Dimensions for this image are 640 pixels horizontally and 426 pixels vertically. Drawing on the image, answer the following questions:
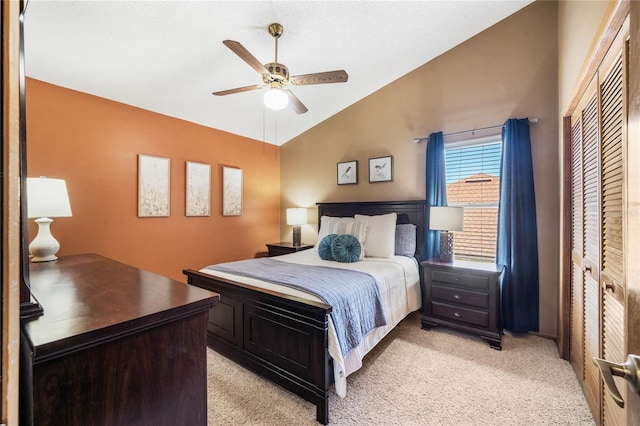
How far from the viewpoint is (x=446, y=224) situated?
285 cm

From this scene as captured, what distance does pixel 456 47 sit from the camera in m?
3.19

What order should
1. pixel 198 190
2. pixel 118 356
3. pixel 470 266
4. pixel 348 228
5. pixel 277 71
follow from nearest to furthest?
pixel 118 356, pixel 277 71, pixel 470 266, pixel 348 228, pixel 198 190

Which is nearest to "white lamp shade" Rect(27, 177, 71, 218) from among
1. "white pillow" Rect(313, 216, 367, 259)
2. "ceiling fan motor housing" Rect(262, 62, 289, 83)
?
"ceiling fan motor housing" Rect(262, 62, 289, 83)

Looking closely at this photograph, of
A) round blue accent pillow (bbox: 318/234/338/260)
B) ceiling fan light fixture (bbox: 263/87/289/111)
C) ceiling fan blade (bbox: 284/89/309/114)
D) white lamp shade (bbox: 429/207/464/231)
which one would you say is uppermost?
ceiling fan blade (bbox: 284/89/309/114)

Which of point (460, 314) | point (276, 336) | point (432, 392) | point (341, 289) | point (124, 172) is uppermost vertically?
point (124, 172)

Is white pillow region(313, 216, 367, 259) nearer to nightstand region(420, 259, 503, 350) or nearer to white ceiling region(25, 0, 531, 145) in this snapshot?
nightstand region(420, 259, 503, 350)

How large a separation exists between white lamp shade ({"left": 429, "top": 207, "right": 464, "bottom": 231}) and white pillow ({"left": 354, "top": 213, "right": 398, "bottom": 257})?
0.48 metres

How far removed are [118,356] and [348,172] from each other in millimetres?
3549

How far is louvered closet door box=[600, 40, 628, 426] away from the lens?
1185 millimetres

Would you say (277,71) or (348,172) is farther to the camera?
(348,172)

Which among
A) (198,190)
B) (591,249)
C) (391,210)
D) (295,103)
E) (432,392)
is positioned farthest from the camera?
(198,190)

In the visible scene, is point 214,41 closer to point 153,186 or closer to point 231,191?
point 153,186

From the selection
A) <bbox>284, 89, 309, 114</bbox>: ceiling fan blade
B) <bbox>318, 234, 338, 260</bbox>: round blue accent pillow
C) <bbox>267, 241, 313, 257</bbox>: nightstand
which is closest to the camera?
<bbox>284, 89, 309, 114</bbox>: ceiling fan blade

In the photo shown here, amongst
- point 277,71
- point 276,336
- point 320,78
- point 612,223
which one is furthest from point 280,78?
point 612,223
